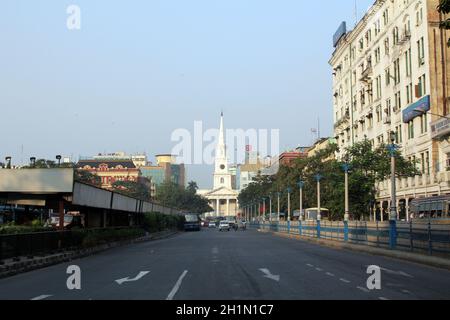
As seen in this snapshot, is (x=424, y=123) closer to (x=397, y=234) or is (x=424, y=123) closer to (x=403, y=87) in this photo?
(x=403, y=87)

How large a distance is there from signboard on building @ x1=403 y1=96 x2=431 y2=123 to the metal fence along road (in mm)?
17064

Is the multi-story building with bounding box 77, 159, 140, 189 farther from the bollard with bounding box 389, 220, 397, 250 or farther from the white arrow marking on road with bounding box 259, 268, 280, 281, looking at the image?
the white arrow marking on road with bounding box 259, 268, 280, 281

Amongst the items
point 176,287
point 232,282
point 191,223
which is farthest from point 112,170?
point 176,287

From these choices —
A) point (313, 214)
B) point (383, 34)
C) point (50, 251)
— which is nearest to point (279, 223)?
point (313, 214)

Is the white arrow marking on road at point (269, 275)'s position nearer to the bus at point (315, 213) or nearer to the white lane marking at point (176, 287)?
the white lane marking at point (176, 287)

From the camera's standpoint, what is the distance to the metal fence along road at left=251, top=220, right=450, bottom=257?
969 inches

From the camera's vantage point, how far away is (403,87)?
67.2 metres

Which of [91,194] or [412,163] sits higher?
[412,163]

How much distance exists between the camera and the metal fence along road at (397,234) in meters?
24.6

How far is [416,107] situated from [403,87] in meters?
6.65

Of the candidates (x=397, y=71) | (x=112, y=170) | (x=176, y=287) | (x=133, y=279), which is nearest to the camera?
(x=176, y=287)
